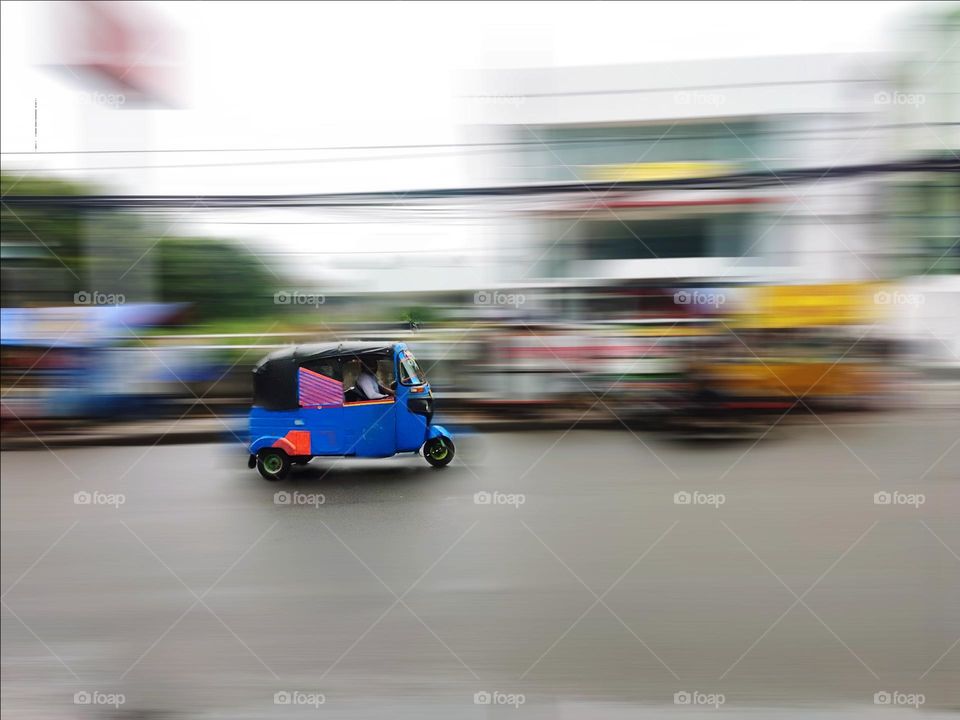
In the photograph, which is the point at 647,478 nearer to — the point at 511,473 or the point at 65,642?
the point at 511,473

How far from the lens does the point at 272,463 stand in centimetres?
497

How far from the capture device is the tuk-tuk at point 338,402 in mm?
Answer: 4758

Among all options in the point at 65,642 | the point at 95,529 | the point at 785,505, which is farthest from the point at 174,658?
the point at 785,505

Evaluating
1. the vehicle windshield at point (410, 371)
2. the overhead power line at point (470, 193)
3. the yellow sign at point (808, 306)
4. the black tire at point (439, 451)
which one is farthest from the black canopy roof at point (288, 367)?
the yellow sign at point (808, 306)

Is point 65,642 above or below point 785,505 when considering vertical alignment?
below

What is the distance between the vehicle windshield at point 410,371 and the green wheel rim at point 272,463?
0.99m

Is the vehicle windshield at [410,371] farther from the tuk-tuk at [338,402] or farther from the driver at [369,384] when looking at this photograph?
the driver at [369,384]

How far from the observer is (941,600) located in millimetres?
3621

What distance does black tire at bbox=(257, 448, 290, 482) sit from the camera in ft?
16.2

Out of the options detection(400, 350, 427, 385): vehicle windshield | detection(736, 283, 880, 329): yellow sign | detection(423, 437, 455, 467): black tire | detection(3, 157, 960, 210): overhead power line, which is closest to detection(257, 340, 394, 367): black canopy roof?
detection(400, 350, 427, 385): vehicle windshield

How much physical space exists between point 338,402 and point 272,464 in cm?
67

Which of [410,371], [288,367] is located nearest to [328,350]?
[288,367]

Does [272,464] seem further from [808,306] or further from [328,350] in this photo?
[808,306]

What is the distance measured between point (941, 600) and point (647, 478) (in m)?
1.83
